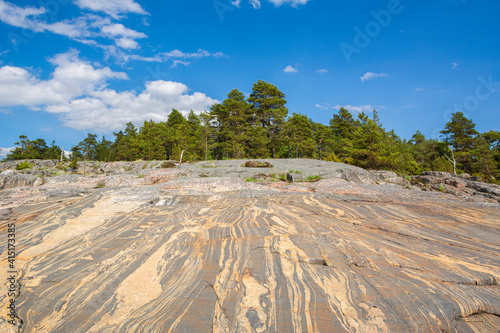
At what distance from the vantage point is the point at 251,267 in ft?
12.1

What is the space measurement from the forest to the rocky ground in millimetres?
24135

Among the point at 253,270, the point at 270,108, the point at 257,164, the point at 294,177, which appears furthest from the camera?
the point at 270,108

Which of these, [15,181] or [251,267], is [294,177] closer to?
[251,267]

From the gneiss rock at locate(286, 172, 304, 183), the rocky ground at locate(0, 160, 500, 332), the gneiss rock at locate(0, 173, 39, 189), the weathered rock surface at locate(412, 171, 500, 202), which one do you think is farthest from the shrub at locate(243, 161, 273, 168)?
the gneiss rock at locate(0, 173, 39, 189)

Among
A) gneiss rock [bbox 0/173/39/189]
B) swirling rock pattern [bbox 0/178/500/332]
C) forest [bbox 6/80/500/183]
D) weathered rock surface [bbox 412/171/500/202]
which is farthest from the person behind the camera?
forest [bbox 6/80/500/183]

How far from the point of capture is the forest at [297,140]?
30.8 metres

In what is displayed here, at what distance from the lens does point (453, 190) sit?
676 inches

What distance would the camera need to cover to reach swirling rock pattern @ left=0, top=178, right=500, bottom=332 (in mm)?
2596

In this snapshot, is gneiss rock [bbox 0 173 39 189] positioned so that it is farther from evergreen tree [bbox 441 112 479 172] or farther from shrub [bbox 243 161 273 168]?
evergreen tree [bbox 441 112 479 172]

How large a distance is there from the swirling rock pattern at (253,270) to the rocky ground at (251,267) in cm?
2

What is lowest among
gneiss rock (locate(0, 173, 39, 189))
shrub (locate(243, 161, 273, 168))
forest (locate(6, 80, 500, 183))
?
gneiss rock (locate(0, 173, 39, 189))

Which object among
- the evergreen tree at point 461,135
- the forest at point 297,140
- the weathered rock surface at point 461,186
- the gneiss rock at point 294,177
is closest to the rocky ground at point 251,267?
the gneiss rock at point 294,177

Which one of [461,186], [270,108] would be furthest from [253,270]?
[270,108]

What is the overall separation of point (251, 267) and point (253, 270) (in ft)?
0.32
